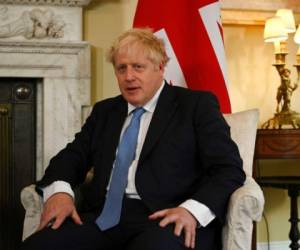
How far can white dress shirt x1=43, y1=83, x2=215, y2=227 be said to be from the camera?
1.52m

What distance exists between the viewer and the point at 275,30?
2.66 m

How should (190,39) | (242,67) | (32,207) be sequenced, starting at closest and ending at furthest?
(32,207) → (190,39) → (242,67)

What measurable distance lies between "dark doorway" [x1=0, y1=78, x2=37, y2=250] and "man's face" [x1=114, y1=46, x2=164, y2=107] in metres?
1.06

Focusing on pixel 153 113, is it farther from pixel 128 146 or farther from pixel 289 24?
pixel 289 24

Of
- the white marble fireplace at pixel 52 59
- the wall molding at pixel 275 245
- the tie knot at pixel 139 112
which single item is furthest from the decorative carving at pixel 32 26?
the wall molding at pixel 275 245

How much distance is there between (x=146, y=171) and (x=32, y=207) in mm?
431

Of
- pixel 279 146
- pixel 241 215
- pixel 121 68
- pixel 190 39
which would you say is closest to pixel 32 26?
pixel 190 39

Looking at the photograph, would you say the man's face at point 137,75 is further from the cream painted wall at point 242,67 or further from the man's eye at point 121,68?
the cream painted wall at point 242,67

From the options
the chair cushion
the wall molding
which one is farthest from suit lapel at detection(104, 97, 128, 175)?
the wall molding

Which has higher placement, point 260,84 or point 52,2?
point 52,2

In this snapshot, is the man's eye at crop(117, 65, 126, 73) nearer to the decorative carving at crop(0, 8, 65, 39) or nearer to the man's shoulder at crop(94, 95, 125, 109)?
the man's shoulder at crop(94, 95, 125, 109)

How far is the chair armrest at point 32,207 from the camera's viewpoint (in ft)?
5.90

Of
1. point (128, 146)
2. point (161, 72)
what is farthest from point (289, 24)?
point (128, 146)

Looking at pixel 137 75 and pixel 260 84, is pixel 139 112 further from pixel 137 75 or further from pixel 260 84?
pixel 260 84
